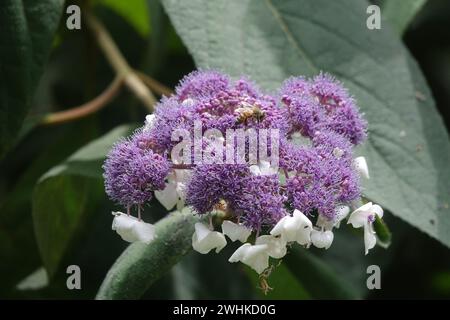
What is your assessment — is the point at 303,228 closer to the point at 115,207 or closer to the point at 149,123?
the point at 149,123

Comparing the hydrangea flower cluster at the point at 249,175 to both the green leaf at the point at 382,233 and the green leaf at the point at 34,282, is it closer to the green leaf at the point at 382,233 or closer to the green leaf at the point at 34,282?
the green leaf at the point at 382,233

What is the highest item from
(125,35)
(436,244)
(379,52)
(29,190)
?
(379,52)

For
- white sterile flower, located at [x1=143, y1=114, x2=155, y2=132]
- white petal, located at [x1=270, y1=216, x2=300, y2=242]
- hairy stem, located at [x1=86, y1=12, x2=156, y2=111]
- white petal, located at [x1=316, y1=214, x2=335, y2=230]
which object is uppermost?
white sterile flower, located at [x1=143, y1=114, x2=155, y2=132]

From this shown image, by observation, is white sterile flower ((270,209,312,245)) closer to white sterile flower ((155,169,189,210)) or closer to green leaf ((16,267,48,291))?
white sterile flower ((155,169,189,210))

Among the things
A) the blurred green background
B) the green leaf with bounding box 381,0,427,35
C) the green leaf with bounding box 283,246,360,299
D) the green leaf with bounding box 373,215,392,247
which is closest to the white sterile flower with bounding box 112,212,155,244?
the green leaf with bounding box 373,215,392,247

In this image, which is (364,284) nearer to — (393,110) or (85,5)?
(393,110)

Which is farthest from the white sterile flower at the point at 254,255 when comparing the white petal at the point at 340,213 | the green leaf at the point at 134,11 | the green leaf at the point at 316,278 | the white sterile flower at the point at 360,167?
the green leaf at the point at 134,11
